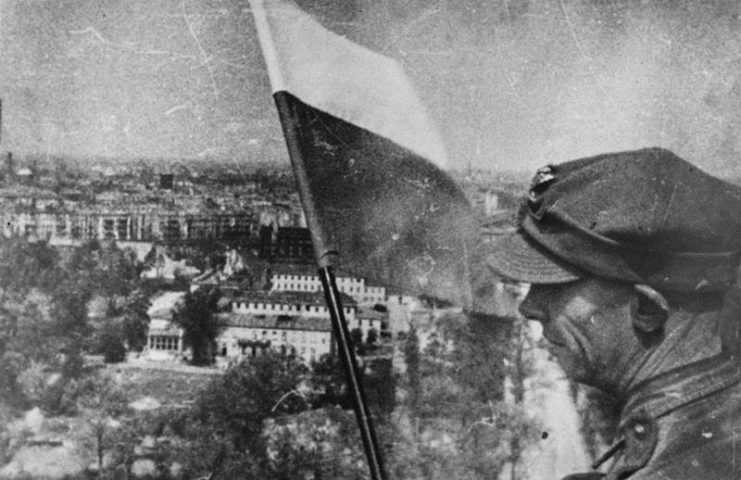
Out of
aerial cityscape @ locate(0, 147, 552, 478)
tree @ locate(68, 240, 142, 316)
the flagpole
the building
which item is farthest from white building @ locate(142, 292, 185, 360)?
the flagpole

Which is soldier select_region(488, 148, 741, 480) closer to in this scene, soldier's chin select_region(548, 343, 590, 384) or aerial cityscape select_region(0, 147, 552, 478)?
soldier's chin select_region(548, 343, 590, 384)

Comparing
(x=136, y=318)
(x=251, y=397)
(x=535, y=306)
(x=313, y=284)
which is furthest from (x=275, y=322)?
(x=535, y=306)

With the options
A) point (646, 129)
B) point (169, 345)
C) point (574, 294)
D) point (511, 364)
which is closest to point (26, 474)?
point (169, 345)

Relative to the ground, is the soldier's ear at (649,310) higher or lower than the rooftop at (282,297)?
higher

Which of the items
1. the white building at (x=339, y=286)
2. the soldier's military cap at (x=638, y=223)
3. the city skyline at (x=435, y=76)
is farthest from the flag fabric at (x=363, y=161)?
the soldier's military cap at (x=638, y=223)

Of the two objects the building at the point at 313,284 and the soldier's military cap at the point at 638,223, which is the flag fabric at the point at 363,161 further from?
the soldier's military cap at the point at 638,223

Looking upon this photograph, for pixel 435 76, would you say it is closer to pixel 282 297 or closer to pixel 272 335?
pixel 282 297

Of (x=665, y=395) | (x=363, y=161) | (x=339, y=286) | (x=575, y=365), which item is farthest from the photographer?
(x=339, y=286)
